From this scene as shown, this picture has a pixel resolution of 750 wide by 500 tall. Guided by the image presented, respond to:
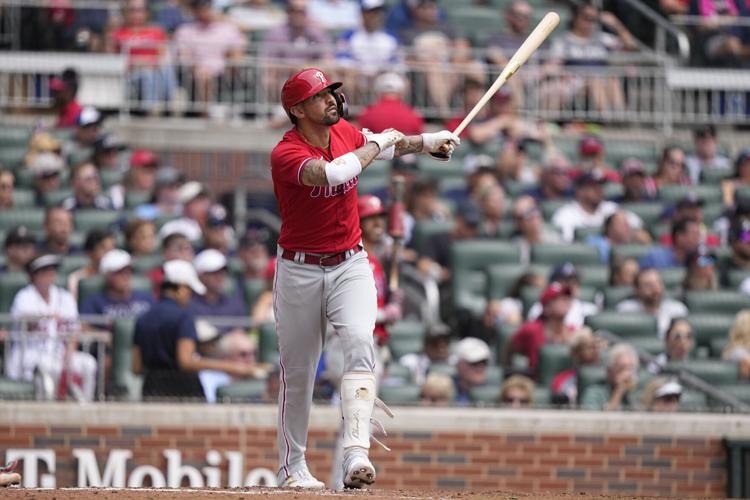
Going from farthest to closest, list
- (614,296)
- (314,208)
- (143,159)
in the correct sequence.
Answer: (143,159) < (614,296) < (314,208)

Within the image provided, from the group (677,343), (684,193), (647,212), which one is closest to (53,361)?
(677,343)

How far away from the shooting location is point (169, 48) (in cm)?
1524

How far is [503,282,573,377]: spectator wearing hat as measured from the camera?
1209 cm

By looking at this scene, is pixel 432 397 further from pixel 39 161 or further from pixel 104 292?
pixel 39 161

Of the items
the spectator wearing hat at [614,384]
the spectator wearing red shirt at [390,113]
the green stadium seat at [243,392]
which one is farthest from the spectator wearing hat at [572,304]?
the green stadium seat at [243,392]

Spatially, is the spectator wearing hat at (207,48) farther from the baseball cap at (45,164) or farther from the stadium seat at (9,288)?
the stadium seat at (9,288)

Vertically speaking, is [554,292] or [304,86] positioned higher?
[304,86]

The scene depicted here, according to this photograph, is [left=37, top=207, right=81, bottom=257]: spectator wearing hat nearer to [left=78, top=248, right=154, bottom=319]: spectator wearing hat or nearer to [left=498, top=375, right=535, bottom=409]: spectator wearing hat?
[left=78, top=248, right=154, bottom=319]: spectator wearing hat

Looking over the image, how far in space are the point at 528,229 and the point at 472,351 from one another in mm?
2134

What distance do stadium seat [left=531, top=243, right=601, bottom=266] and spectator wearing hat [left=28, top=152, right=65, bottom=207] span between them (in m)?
3.84

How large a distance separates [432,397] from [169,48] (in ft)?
16.7

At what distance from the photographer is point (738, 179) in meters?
15.4

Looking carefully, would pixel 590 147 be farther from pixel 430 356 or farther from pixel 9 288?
pixel 9 288

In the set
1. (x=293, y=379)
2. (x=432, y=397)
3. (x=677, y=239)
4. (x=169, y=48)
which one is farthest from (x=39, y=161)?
(x=293, y=379)
